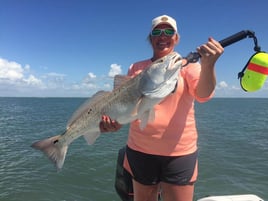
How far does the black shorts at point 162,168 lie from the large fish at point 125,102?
0.70m

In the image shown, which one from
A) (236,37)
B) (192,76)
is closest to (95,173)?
(192,76)

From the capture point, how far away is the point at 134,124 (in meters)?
4.30

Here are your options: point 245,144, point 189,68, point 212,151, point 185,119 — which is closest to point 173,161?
point 185,119

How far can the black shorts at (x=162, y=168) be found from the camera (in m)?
4.07

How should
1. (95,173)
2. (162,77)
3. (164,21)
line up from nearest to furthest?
(162,77)
(164,21)
(95,173)

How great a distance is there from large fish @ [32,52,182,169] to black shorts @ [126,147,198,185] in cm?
70

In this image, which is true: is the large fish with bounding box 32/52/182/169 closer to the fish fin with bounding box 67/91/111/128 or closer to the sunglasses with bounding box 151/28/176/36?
the fish fin with bounding box 67/91/111/128

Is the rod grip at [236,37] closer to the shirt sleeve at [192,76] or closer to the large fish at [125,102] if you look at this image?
the shirt sleeve at [192,76]

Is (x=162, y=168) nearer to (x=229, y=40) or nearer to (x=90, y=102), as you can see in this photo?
(x=90, y=102)

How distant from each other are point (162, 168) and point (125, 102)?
3.92 feet

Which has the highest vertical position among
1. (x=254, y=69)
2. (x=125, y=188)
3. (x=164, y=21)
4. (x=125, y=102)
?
(x=164, y=21)

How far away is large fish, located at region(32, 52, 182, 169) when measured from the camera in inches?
140

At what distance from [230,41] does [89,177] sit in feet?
40.1

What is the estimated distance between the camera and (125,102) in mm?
3896
